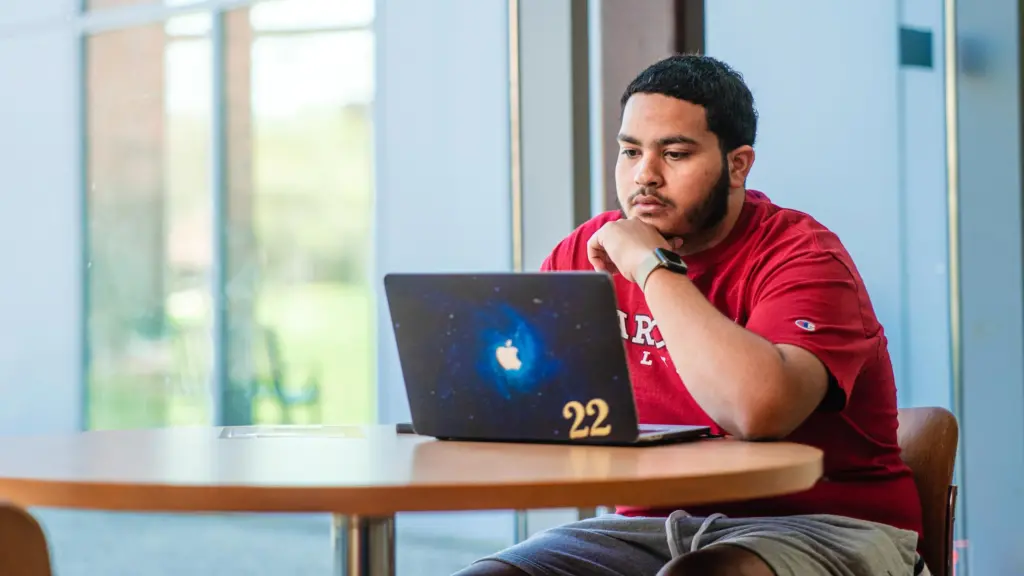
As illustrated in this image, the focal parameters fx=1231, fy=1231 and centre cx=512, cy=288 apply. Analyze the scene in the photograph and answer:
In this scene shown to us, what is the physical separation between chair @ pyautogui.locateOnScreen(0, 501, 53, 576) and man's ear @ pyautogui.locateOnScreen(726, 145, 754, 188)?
50.6 inches

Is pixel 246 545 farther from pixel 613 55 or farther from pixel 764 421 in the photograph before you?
pixel 764 421

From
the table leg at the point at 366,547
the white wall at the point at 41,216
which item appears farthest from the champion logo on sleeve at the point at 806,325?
the white wall at the point at 41,216

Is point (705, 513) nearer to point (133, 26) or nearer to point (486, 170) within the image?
point (486, 170)

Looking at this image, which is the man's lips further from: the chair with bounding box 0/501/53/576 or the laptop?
the chair with bounding box 0/501/53/576

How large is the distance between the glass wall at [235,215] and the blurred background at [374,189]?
0.05ft

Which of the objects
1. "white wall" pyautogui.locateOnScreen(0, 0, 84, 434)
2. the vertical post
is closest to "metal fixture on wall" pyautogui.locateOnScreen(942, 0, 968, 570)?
the vertical post

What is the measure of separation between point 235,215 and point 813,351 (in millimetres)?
5484

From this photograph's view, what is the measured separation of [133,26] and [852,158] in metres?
4.67

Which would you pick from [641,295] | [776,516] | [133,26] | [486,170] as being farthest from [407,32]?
[776,516]

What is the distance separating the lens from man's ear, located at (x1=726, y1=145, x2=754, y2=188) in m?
2.11

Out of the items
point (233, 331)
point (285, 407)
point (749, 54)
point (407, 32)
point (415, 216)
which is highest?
point (407, 32)

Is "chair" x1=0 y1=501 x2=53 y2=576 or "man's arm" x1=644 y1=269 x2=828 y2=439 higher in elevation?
"man's arm" x1=644 y1=269 x2=828 y2=439

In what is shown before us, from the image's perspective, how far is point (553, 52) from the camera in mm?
3543

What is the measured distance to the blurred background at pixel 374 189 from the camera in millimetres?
3570
